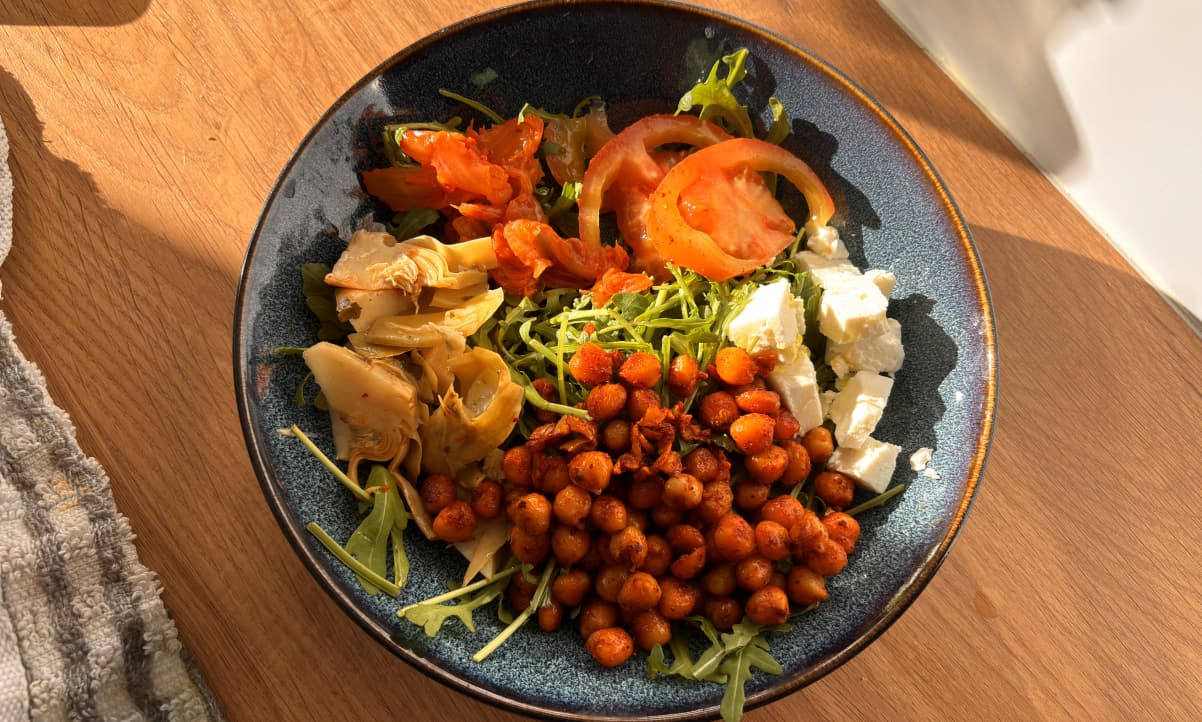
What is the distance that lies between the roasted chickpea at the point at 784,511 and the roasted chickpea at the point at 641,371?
237 mm

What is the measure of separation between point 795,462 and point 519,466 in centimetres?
39

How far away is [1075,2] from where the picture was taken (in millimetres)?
1531

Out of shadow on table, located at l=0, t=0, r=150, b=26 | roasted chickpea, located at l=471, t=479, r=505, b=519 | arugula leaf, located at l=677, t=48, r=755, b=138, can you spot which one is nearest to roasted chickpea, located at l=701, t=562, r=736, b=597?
roasted chickpea, located at l=471, t=479, r=505, b=519

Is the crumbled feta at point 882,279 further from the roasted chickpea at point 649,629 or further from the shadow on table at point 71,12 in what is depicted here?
the shadow on table at point 71,12

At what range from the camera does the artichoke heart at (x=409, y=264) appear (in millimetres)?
1323

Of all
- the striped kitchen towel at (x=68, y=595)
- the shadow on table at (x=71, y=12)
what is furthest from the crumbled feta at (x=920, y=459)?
the shadow on table at (x=71, y=12)

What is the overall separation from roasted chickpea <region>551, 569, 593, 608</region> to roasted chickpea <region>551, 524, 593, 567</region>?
2 centimetres

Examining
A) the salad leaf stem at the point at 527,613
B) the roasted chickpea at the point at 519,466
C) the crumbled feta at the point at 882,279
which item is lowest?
the salad leaf stem at the point at 527,613

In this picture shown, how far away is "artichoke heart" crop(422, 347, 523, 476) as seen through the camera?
4.24ft

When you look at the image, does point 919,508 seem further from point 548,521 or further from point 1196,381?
point 1196,381

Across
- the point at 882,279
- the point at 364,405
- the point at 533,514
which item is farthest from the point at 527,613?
the point at 882,279

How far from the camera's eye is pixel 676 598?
1.25m

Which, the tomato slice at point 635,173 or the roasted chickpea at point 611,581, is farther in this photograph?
the tomato slice at point 635,173

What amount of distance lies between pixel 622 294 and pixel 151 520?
0.79m
